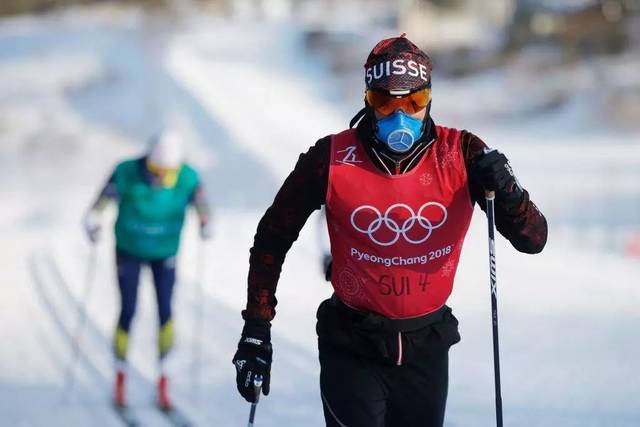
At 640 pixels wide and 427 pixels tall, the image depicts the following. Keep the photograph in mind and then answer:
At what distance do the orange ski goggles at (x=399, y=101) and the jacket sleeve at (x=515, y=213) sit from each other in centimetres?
18

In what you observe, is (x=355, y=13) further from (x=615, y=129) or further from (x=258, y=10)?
(x=615, y=129)

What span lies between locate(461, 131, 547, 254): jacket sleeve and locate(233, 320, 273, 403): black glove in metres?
0.81

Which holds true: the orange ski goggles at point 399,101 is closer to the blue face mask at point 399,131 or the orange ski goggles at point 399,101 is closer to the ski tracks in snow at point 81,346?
the blue face mask at point 399,131

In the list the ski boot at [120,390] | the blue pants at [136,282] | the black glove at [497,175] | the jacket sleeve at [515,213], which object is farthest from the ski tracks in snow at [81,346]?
the black glove at [497,175]

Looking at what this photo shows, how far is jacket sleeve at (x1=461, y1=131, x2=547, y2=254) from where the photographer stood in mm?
2984

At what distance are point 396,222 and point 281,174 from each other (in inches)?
713

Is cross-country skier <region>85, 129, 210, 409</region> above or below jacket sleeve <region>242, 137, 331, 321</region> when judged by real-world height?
above

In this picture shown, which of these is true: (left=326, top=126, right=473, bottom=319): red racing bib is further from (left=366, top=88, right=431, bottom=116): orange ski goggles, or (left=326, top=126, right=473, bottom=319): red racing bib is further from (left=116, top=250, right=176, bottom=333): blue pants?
(left=116, top=250, right=176, bottom=333): blue pants

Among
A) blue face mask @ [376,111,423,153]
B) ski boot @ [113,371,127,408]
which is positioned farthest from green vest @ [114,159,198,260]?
blue face mask @ [376,111,423,153]

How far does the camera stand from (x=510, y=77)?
3153 centimetres

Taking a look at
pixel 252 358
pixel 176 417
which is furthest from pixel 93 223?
pixel 252 358

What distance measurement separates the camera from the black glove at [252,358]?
315cm

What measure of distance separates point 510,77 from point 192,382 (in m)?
26.0

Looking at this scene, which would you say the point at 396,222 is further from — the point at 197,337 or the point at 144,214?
the point at 197,337
